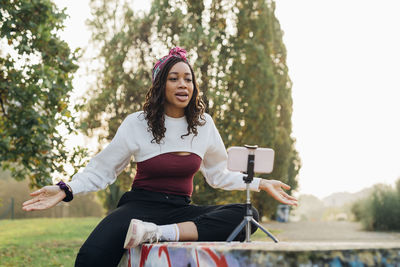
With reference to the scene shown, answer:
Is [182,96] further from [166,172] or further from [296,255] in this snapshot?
[296,255]

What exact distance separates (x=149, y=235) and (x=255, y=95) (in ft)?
33.0

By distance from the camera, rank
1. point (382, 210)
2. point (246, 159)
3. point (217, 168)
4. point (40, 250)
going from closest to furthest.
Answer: point (246, 159) → point (217, 168) → point (40, 250) → point (382, 210)

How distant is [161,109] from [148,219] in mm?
Result: 746

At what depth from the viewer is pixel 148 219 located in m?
3.03

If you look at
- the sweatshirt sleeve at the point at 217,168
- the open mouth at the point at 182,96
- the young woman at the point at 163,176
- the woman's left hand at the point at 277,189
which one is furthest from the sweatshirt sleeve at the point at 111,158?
the woman's left hand at the point at 277,189

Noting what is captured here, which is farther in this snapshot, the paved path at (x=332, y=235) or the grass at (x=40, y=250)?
the paved path at (x=332, y=235)

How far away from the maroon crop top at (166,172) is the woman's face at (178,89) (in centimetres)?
34

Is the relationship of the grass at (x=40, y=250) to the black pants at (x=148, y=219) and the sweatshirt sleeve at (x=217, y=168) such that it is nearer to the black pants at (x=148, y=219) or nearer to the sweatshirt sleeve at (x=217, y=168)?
the sweatshirt sleeve at (x=217, y=168)

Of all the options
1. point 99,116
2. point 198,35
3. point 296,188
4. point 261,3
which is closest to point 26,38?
point 198,35

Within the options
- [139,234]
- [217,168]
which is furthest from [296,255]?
[217,168]

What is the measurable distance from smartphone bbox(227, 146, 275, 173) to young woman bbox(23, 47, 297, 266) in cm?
35

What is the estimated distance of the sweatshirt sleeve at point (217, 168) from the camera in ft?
11.5

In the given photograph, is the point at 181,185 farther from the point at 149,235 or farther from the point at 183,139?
the point at 149,235

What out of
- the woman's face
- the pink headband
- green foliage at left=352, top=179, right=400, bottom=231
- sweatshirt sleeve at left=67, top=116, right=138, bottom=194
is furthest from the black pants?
green foliage at left=352, top=179, right=400, bottom=231
